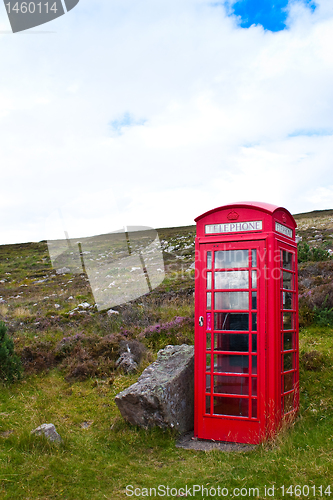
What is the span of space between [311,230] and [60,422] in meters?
21.4

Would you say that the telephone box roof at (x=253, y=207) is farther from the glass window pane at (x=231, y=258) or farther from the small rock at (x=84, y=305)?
the small rock at (x=84, y=305)

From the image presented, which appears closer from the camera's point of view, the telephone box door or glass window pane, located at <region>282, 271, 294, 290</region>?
the telephone box door

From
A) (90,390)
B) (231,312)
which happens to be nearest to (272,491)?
(231,312)

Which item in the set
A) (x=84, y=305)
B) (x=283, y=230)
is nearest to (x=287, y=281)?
(x=283, y=230)

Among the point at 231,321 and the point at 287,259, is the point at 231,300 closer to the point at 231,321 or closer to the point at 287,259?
the point at 231,321

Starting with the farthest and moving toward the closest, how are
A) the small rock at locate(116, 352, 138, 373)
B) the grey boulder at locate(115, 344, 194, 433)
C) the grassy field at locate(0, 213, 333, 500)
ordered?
the small rock at locate(116, 352, 138, 373) < the grey boulder at locate(115, 344, 194, 433) < the grassy field at locate(0, 213, 333, 500)

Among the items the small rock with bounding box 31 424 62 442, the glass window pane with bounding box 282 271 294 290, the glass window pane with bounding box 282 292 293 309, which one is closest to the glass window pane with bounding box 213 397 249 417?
the glass window pane with bounding box 282 292 293 309

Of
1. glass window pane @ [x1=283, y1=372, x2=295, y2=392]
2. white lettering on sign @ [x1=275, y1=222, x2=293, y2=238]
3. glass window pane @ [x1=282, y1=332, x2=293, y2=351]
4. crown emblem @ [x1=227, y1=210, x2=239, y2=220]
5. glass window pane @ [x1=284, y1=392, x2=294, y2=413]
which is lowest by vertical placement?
glass window pane @ [x1=284, y1=392, x2=294, y2=413]

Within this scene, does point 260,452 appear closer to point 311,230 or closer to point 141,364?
point 141,364

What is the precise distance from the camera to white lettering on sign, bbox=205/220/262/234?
18.1 ft

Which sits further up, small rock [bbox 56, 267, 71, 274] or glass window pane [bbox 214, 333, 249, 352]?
small rock [bbox 56, 267, 71, 274]

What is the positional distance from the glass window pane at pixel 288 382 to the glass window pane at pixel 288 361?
0.10 meters

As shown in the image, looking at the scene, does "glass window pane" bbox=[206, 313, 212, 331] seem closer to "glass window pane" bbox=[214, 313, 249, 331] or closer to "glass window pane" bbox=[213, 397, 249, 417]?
"glass window pane" bbox=[214, 313, 249, 331]

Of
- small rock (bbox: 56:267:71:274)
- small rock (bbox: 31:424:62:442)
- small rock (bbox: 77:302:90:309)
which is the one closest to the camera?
small rock (bbox: 31:424:62:442)
